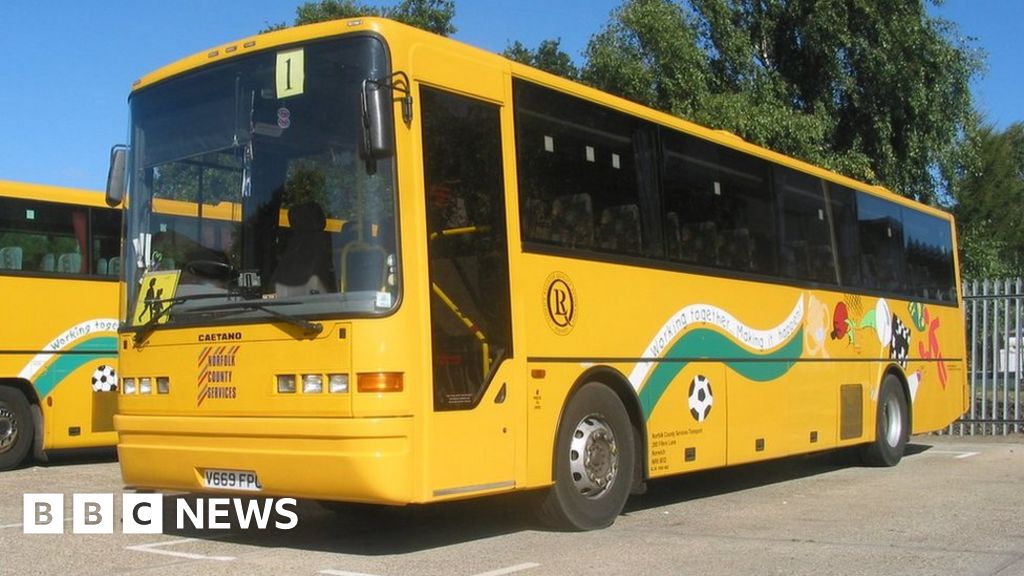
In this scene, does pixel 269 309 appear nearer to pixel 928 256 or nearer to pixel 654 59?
pixel 928 256

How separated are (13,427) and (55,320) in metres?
1.38

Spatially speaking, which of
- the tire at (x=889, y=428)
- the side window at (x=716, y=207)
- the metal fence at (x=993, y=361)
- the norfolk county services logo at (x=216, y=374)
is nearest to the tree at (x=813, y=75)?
the metal fence at (x=993, y=361)

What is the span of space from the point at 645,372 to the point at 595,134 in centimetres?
205

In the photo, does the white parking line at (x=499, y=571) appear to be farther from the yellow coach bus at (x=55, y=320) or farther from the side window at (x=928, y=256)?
the side window at (x=928, y=256)

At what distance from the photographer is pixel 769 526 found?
9.48 m

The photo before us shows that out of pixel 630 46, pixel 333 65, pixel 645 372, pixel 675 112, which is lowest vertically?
pixel 645 372

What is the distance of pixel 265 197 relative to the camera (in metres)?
8.02

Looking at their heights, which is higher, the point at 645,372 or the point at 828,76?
the point at 828,76

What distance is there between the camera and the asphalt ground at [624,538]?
24.7 ft

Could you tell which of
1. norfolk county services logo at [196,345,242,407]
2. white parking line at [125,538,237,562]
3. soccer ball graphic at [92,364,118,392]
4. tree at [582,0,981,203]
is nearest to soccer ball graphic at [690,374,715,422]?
norfolk county services logo at [196,345,242,407]

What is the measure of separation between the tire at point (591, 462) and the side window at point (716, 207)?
1.85 m

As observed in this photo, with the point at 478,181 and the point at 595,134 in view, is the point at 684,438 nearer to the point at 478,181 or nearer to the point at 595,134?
the point at 595,134

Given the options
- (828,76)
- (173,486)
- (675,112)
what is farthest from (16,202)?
(828,76)

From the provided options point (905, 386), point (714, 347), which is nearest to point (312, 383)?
point (714, 347)
